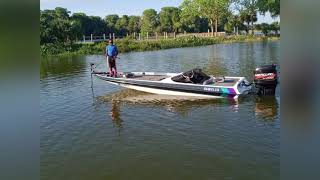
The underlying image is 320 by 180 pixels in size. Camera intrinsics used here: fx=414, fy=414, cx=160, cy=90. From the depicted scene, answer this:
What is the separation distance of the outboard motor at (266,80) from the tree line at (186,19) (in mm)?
42039

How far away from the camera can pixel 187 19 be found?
66.1 meters

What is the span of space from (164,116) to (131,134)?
2109 mm

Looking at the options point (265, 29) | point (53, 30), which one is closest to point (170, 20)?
point (265, 29)

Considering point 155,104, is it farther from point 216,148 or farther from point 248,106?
point 216,148

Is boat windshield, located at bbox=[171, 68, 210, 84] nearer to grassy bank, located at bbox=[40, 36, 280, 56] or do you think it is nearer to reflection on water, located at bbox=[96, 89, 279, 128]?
reflection on water, located at bbox=[96, 89, 279, 128]

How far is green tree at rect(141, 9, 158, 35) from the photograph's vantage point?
6587cm

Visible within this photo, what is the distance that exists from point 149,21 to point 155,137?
58.5m

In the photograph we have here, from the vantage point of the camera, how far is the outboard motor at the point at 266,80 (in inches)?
598

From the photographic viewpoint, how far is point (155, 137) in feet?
37.7

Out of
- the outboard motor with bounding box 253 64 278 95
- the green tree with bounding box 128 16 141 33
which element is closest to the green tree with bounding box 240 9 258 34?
the green tree with bounding box 128 16 141 33

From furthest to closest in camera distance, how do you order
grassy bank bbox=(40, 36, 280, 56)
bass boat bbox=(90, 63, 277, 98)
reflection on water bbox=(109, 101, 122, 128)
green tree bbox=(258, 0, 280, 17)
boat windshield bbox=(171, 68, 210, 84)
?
green tree bbox=(258, 0, 280, 17) < grassy bank bbox=(40, 36, 280, 56) < boat windshield bbox=(171, 68, 210, 84) < bass boat bbox=(90, 63, 277, 98) < reflection on water bbox=(109, 101, 122, 128)

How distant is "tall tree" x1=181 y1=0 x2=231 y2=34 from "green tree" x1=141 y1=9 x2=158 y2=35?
6228 millimetres

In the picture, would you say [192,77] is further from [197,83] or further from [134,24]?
[134,24]
